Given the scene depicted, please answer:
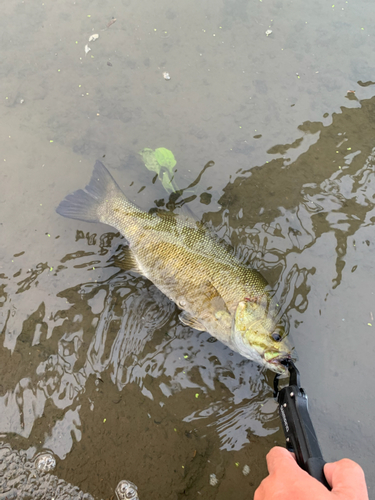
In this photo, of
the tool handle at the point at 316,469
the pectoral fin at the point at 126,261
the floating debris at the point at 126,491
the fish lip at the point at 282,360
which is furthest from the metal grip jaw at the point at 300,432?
the pectoral fin at the point at 126,261

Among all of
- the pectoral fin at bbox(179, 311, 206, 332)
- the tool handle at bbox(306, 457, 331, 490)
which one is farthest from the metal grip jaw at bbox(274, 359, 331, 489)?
the pectoral fin at bbox(179, 311, 206, 332)

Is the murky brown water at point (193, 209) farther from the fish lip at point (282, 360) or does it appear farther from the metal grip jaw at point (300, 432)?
the metal grip jaw at point (300, 432)

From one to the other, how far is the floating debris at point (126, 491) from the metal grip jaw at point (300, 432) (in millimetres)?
1562

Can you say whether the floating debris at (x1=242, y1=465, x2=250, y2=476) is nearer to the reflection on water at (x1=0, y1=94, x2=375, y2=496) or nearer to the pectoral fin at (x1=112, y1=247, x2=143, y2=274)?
the reflection on water at (x1=0, y1=94, x2=375, y2=496)

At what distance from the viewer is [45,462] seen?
114 inches

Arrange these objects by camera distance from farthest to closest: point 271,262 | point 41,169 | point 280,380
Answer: point 41,169, point 271,262, point 280,380

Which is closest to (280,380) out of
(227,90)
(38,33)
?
(227,90)

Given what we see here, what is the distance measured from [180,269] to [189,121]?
1899 millimetres

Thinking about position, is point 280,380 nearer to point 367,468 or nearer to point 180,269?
point 367,468

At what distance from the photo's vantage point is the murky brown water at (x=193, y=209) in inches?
116

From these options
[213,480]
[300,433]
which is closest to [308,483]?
[300,433]

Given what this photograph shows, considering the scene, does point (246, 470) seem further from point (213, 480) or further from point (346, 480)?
point (346, 480)

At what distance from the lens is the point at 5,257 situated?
3449 mm

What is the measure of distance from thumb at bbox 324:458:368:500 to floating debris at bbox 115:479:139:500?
1.80 m
